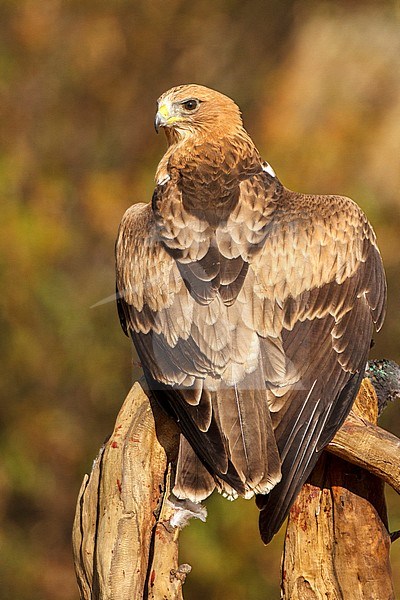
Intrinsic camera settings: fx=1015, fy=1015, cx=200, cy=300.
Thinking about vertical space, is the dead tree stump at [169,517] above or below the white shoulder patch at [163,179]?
below

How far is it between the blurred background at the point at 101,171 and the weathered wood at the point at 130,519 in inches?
133

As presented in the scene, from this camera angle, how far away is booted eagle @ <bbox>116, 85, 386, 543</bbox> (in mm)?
3570

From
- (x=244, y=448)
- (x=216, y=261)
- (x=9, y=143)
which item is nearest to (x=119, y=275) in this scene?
(x=216, y=261)

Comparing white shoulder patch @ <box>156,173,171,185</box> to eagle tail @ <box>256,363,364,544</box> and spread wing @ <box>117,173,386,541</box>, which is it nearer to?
spread wing @ <box>117,173,386,541</box>

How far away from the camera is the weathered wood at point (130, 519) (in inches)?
139

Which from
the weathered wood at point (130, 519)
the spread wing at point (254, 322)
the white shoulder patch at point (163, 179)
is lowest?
the weathered wood at point (130, 519)

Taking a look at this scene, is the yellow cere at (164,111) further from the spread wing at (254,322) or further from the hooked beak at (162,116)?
the spread wing at (254,322)

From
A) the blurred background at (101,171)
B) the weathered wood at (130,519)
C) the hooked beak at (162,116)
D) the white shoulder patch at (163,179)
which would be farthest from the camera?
the blurred background at (101,171)

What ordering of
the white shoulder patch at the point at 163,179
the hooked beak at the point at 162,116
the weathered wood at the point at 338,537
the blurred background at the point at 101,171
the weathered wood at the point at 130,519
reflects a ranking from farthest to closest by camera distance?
1. the blurred background at the point at 101,171
2. the hooked beak at the point at 162,116
3. the white shoulder patch at the point at 163,179
4. the weathered wood at the point at 338,537
5. the weathered wood at the point at 130,519

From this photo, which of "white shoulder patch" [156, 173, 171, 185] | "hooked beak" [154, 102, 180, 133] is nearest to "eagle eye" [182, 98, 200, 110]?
"hooked beak" [154, 102, 180, 133]

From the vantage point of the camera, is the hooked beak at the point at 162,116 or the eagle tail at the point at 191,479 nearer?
the eagle tail at the point at 191,479

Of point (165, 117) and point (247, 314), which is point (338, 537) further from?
point (165, 117)

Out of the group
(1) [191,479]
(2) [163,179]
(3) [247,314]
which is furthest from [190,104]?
(1) [191,479]

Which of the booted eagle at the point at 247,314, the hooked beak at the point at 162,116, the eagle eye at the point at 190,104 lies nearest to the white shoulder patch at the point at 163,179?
the booted eagle at the point at 247,314
